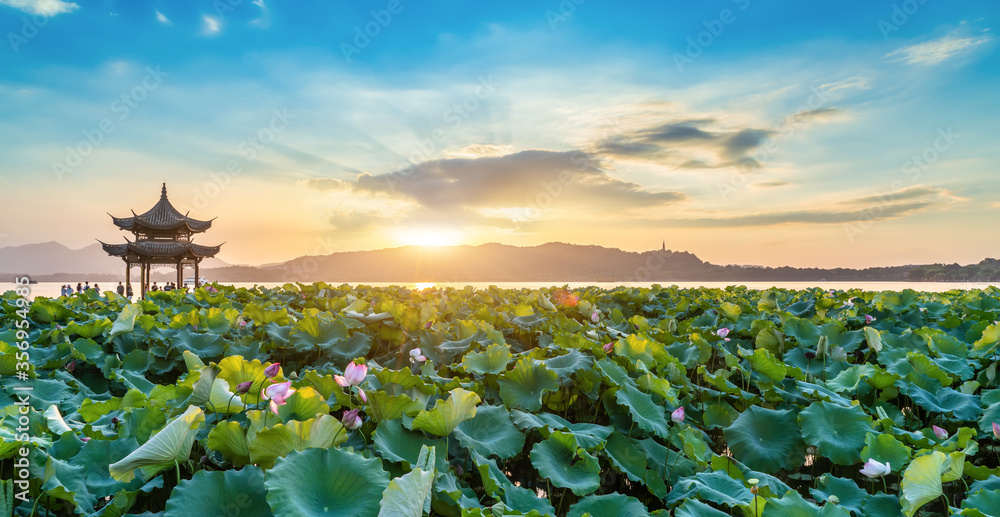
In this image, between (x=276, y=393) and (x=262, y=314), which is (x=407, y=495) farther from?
(x=262, y=314)

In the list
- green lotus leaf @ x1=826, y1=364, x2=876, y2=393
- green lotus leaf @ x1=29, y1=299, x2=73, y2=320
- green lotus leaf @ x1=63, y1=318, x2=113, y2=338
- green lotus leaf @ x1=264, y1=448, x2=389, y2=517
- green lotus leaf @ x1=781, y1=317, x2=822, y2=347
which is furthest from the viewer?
green lotus leaf @ x1=29, y1=299, x2=73, y2=320

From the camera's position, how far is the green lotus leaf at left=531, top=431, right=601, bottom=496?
1.87 meters

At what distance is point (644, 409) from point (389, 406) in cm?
122

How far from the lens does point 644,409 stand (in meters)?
2.44

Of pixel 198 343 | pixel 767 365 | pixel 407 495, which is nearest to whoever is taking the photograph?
pixel 407 495

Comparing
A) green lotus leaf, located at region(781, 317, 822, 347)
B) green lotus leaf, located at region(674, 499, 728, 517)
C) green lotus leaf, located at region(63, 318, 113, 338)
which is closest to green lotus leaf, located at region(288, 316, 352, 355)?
green lotus leaf, located at region(63, 318, 113, 338)

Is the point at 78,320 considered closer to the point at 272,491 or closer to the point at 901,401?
the point at 272,491

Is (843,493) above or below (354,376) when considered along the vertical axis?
below

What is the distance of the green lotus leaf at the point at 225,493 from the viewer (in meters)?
1.41

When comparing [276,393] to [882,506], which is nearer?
[276,393]

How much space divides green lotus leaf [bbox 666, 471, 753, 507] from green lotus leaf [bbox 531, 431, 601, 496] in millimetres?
310

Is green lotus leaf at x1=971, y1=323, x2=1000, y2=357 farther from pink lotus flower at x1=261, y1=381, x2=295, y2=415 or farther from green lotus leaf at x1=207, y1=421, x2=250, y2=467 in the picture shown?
green lotus leaf at x1=207, y1=421, x2=250, y2=467

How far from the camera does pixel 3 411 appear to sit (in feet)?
7.04

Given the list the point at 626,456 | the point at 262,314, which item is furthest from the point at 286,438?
the point at 262,314
